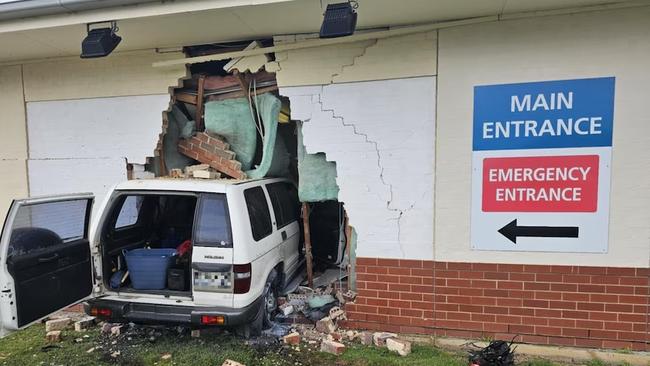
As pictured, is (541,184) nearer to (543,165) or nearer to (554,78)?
(543,165)

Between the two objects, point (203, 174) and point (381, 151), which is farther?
point (203, 174)

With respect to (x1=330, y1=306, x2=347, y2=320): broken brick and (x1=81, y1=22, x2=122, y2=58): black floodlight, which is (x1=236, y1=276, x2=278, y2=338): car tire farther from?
(x1=81, y1=22, x2=122, y2=58): black floodlight

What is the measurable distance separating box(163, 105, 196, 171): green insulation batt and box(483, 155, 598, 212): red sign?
147 inches

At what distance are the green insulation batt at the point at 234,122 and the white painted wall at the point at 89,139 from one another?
580 mm

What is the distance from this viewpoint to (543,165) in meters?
3.90

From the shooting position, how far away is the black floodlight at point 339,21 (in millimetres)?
3426

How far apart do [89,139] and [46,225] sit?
2.01 meters

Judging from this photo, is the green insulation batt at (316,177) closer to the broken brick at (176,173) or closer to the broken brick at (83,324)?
the broken brick at (176,173)

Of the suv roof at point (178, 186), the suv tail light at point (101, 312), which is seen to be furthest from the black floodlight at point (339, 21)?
the suv tail light at point (101, 312)

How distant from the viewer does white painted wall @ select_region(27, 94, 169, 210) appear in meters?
5.04

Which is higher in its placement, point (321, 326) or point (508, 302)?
point (508, 302)

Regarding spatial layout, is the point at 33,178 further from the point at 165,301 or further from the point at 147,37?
the point at 165,301

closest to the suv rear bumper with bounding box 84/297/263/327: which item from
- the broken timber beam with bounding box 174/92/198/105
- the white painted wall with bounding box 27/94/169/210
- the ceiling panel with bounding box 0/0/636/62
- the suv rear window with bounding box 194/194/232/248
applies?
the suv rear window with bounding box 194/194/232/248

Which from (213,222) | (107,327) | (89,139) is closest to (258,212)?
(213,222)
